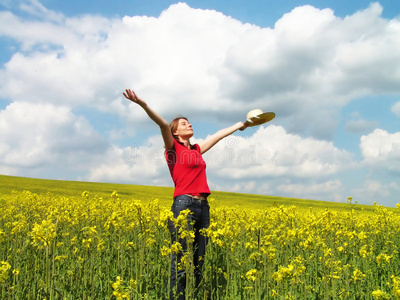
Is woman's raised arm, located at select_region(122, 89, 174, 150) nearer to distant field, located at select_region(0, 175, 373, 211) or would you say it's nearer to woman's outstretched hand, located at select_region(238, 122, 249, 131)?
woman's outstretched hand, located at select_region(238, 122, 249, 131)

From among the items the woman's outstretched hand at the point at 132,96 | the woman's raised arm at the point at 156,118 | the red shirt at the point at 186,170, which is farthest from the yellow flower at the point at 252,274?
the woman's outstretched hand at the point at 132,96

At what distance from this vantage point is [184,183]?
3.83 metres

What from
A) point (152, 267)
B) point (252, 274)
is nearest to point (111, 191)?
point (152, 267)

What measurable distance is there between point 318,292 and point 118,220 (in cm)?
302

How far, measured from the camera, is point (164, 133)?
3.74 meters

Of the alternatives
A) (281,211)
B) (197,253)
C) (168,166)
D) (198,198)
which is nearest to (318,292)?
(281,211)

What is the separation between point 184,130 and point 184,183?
71cm

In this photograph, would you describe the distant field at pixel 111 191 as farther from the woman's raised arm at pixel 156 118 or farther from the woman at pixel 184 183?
the woman's raised arm at pixel 156 118

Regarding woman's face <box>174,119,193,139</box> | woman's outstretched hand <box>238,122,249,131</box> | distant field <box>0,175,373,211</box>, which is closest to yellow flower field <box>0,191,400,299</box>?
woman's face <box>174,119,193,139</box>

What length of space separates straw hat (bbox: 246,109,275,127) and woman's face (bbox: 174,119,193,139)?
1.00m

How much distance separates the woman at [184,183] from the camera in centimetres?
365

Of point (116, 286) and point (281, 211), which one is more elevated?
point (281, 211)

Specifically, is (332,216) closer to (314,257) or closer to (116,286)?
(314,257)

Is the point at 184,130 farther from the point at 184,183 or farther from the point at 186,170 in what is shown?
the point at 184,183
